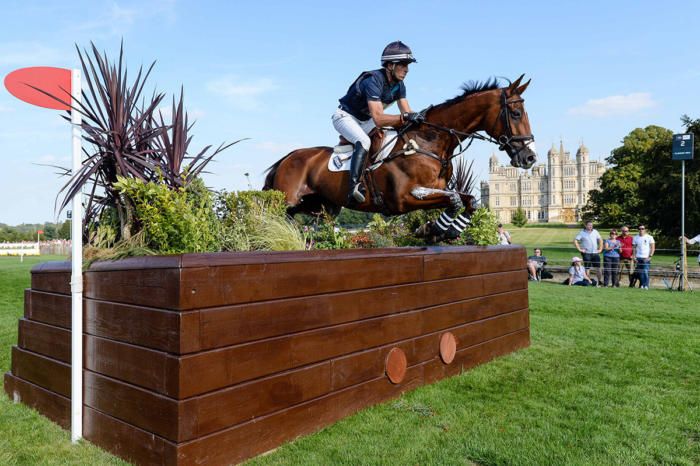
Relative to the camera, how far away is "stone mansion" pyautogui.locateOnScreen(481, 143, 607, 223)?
129750 mm

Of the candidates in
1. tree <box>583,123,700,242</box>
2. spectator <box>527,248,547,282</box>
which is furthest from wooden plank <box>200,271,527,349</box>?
tree <box>583,123,700,242</box>

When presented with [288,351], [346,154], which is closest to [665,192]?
[346,154]

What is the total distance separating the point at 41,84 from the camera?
3.45 meters

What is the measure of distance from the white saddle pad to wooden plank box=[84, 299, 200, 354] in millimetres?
2521

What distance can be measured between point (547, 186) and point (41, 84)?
142m

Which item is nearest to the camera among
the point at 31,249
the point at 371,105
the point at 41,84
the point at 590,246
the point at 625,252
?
the point at 41,84

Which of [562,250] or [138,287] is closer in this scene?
[138,287]

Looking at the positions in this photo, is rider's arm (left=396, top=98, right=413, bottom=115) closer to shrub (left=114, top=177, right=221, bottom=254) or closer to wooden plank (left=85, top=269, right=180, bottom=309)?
shrub (left=114, top=177, right=221, bottom=254)

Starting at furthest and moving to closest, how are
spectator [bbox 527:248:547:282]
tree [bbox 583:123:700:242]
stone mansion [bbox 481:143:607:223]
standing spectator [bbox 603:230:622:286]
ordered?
1. stone mansion [bbox 481:143:607:223]
2. tree [bbox 583:123:700:242]
3. spectator [bbox 527:248:547:282]
4. standing spectator [bbox 603:230:622:286]

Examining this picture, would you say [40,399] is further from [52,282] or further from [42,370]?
[52,282]

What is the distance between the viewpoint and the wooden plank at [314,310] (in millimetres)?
2826

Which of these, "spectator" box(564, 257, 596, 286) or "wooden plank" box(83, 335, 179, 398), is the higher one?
"wooden plank" box(83, 335, 179, 398)

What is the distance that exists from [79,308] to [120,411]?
0.76 meters

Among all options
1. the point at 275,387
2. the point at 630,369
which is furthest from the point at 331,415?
the point at 630,369
